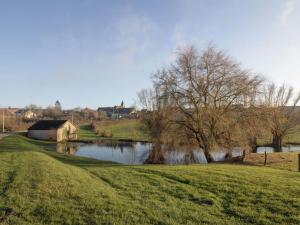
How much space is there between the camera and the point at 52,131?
55969 millimetres

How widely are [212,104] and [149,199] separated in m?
16.9

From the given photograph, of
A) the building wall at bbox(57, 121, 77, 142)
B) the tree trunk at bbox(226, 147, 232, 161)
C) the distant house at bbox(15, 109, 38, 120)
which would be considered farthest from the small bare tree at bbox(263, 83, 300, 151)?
the distant house at bbox(15, 109, 38, 120)

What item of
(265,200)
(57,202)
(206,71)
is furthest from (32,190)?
(206,71)

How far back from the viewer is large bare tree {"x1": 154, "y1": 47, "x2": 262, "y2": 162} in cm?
2431

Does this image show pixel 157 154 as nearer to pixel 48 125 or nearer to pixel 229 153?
pixel 229 153

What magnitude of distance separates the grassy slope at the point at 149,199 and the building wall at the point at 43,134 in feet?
144

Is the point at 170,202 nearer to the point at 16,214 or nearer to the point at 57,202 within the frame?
the point at 57,202

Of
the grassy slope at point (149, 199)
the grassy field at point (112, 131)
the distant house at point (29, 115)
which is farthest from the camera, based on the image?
the distant house at point (29, 115)

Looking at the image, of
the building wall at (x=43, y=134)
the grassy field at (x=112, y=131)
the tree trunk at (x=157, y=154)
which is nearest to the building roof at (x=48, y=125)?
the building wall at (x=43, y=134)

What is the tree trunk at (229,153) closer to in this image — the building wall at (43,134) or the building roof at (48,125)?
the building wall at (43,134)

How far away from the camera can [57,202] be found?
29.6ft

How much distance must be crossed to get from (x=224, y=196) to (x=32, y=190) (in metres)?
6.56

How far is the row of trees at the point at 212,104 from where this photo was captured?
24.1 metres

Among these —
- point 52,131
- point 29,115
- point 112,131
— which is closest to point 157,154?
point 52,131
